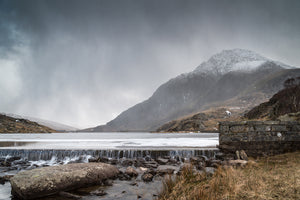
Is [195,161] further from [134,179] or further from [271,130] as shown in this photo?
[271,130]

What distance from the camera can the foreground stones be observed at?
20.7ft

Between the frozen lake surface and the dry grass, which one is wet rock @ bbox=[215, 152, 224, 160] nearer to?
the frozen lake surface

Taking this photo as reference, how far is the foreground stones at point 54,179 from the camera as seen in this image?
6.31 m

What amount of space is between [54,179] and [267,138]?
11.2 m

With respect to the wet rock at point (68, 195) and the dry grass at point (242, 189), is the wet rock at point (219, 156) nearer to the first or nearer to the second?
the dry grass at point (242, 189)

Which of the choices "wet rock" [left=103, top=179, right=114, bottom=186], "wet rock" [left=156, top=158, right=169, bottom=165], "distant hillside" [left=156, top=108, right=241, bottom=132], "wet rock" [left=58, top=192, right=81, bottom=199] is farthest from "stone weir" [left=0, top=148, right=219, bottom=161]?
"distant hillside" [left=156, top=108, right=241, bottom=132]

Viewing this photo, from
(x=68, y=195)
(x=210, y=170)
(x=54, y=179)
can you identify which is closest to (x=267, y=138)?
(x=210, y=170)

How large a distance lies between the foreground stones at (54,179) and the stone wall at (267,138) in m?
8.10

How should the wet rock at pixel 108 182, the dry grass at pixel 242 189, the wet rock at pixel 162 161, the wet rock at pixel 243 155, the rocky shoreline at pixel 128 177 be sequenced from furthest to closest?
the wet rock at pixel 162 161 < the wet rock at pixel 243 155 < the wet rock at pixel 108 182 < the rocky shoreline at pixel 128 177 < the dry grass at pixel 242 189

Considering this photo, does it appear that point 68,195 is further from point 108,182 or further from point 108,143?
point 108,143

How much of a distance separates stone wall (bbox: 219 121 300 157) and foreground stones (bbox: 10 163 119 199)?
8104 mm

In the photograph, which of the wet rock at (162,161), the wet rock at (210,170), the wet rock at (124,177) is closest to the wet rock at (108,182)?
the wet rock at (124,177)

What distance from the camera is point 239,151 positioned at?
11.5 m

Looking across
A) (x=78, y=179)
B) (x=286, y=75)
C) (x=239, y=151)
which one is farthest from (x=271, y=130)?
(x=286, y=75)
